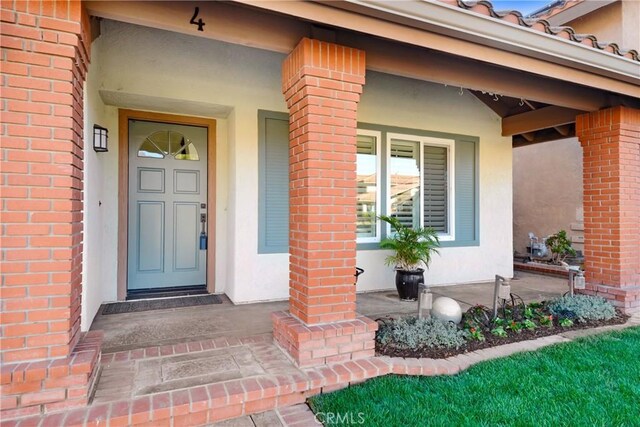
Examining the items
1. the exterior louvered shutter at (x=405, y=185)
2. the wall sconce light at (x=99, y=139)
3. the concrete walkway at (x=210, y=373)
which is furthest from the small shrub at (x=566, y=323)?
the wall sconce light at (x=99, y=139)

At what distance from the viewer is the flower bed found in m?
3.05

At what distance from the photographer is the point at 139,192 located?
185 inches

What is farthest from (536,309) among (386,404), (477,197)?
(386,404)

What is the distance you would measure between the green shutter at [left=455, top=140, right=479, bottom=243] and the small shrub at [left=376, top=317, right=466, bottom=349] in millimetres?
2970

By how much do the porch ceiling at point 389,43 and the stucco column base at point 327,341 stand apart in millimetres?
2122

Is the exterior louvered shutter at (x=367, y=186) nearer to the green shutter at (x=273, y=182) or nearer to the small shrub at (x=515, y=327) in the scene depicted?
the green shutter at (x=273, y=182)

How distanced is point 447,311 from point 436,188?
2926 mm

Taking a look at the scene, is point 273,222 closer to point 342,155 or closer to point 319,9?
point 342,155

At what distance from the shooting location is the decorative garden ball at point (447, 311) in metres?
3.44

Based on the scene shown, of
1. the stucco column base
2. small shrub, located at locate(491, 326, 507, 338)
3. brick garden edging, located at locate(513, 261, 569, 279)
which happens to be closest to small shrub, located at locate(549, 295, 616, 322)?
small shrub, located at locate(491, 326, 507, 338)

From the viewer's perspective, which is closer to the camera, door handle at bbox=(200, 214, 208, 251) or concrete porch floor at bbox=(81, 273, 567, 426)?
concrete porch floor at bbox=(81, 273, 567, 426)

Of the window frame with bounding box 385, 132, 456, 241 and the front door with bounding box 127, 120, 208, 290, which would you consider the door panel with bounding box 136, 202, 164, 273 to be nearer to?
the front door with bounding box 127, 120, 208, 290

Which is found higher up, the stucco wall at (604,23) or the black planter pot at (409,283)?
the stucco wall at (604,23)

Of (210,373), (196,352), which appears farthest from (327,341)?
(196,352)
